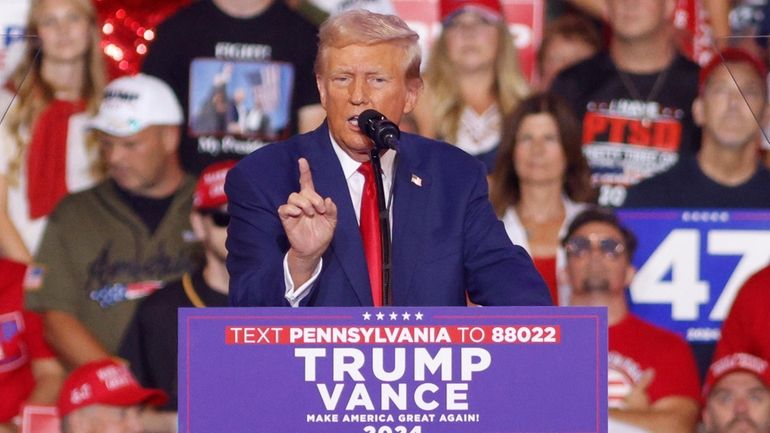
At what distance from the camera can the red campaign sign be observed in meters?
5.09

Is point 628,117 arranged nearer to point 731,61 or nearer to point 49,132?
point 731,61

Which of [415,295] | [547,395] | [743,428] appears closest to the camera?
[547,395]

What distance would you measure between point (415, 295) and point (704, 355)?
2791 mm

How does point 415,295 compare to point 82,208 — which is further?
point 82,208

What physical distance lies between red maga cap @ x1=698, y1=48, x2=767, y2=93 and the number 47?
1.87 feet

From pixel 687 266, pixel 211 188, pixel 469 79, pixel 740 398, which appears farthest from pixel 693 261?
pixel 211 188

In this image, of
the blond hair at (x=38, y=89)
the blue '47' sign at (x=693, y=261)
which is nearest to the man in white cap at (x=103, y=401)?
the blond hair at (x=38, y=89)

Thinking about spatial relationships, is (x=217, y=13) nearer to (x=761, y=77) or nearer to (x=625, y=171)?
(x=625, y=171)

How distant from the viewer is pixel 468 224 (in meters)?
2.64

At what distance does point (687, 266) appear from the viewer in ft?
16.7

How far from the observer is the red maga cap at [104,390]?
15.4 ft

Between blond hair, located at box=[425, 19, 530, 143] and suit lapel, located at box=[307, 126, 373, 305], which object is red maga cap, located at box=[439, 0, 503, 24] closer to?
blond hair, located at box=[425, 19, 530, 143]

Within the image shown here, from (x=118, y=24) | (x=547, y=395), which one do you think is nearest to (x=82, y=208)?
(x=118, y=24)

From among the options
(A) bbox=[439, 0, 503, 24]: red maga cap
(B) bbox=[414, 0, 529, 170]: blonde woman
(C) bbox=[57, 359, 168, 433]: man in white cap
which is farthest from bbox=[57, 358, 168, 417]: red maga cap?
(A) bbox=[439, 0, 503, 24]: red maga cap
